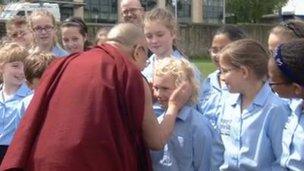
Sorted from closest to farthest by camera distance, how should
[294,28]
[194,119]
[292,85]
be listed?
[292,85], [194,119], [294,28]

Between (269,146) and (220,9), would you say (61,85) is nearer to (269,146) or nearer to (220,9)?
(269,146)

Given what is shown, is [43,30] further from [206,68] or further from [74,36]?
[206,68]

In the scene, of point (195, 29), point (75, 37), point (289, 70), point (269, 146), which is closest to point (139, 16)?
point (75, 37)

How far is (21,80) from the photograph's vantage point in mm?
5590

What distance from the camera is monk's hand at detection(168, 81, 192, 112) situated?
13.8 ft

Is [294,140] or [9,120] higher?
[294,140]

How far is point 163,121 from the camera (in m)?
4.07

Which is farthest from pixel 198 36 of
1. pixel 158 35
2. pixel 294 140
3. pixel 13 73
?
pixel 294 140

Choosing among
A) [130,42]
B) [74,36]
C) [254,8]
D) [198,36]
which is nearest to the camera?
[130,42]

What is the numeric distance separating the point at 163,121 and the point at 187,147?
13.1 inches

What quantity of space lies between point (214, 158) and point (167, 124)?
1.86 ft

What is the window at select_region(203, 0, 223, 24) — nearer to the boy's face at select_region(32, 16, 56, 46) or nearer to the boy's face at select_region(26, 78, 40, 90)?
the boy's face at select_region(32, 16, 56, 46)

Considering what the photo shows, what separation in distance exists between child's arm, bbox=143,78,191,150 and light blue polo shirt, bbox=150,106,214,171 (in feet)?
0.41

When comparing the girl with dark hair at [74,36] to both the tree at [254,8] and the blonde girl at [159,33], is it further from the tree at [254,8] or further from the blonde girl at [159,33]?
the tree at [254,8]
